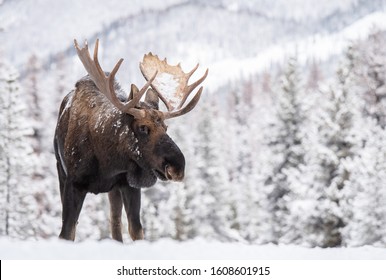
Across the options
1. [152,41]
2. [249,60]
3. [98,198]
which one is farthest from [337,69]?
[249,60]

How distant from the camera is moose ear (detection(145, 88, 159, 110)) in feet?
21.5

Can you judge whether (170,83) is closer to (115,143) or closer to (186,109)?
(186,109)

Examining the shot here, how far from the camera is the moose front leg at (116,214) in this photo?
708 cm

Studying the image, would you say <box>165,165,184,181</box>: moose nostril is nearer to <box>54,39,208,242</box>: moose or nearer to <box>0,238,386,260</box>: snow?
<box>54,39,208,242</box>: moose

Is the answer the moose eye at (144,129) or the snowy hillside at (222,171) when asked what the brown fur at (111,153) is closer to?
the moose eye at (144,129)

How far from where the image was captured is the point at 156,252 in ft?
17.4

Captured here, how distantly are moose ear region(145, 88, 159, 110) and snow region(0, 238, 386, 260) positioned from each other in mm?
1493

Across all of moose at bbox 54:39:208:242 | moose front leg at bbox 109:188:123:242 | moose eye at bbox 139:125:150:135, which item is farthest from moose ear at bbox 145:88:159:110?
moose front leg at bbox 109:188:123:242

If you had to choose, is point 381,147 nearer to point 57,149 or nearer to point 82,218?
point 82,218

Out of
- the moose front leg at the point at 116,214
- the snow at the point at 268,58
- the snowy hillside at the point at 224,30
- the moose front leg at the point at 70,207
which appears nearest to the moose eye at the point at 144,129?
the moose front leg at the point at 70,207

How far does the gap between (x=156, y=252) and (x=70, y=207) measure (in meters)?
1.48

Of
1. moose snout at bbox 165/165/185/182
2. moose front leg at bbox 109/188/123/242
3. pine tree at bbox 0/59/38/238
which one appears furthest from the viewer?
pine tree at bbox 0/59/38/238

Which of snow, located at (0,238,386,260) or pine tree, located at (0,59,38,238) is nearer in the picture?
snow, located at (0,238,386,260)

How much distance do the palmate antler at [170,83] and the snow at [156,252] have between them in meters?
1.53
